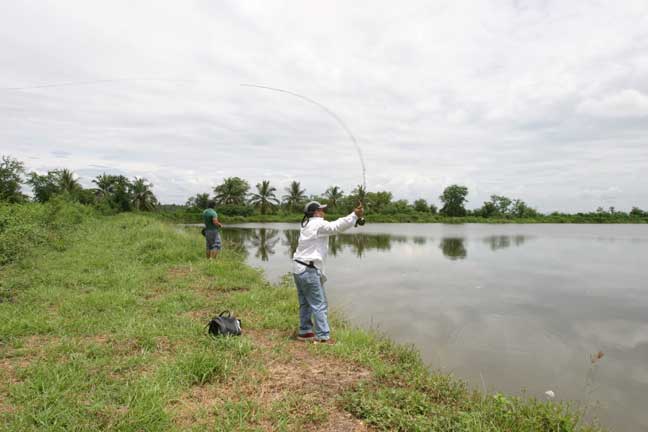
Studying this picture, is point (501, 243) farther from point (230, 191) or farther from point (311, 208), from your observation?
point (230, 191)

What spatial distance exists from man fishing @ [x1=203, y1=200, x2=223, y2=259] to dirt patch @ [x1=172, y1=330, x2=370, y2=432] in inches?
231

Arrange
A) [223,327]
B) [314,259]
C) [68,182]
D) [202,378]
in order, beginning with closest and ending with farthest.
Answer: [202,378] → [314,259] → [223,327] → [68,182]

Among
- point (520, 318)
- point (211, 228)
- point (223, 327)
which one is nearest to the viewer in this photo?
point (223, 327)

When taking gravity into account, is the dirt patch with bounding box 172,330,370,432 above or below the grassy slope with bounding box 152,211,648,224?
below

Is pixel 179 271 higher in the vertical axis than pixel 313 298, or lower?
lower

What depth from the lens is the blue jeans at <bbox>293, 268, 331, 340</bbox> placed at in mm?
4562

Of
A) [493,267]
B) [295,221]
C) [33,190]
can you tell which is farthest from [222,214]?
[493,267]

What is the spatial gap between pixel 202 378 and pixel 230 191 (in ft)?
184

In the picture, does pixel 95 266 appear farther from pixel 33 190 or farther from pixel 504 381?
pixel 33 190

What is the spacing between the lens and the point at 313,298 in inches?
182

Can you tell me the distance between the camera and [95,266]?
30.3ft

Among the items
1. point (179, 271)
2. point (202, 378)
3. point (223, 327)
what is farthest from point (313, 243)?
point (179, 271)

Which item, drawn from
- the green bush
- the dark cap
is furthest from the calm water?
the green bush

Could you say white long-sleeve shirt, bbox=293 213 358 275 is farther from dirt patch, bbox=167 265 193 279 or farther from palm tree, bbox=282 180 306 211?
palm tree, bbox=282 180 306 211
